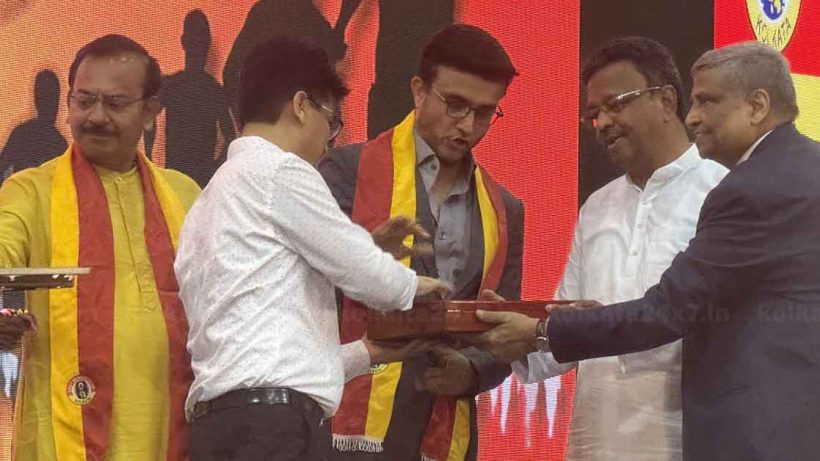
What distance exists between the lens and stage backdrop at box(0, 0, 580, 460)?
10.7ft

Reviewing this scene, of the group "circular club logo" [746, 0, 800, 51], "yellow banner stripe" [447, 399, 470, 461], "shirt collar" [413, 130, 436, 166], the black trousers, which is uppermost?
"circular club logo" [746, 0, 800, 51]

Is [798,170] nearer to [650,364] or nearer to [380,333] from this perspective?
[650,364]

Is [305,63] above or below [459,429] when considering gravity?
above

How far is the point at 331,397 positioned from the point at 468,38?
114cm

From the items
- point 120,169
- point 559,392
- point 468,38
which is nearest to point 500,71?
point 468,38

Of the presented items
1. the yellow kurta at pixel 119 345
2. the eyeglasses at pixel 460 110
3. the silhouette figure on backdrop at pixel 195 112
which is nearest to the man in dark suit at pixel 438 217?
the eyeglasses at pixel 460 110

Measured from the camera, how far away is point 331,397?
99.9 inches

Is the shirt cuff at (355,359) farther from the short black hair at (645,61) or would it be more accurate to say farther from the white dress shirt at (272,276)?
A: the short black hair at (645,61)

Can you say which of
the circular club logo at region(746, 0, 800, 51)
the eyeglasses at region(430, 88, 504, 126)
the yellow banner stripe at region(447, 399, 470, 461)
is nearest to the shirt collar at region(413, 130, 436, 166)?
the eyeglasses at region(430, 88, 504, 126)

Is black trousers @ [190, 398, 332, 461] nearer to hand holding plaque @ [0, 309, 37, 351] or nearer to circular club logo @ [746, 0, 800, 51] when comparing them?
hand holding plaque @ [0, 309, 37, 351]

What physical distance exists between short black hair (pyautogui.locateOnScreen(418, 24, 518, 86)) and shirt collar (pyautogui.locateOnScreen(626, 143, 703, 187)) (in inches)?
17.0

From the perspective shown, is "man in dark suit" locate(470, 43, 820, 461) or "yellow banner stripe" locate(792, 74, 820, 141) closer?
"man in dark suit" locate(470, 43, 820, 461)

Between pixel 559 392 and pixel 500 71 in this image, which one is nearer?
pixel 500 71

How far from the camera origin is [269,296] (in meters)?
2.49
